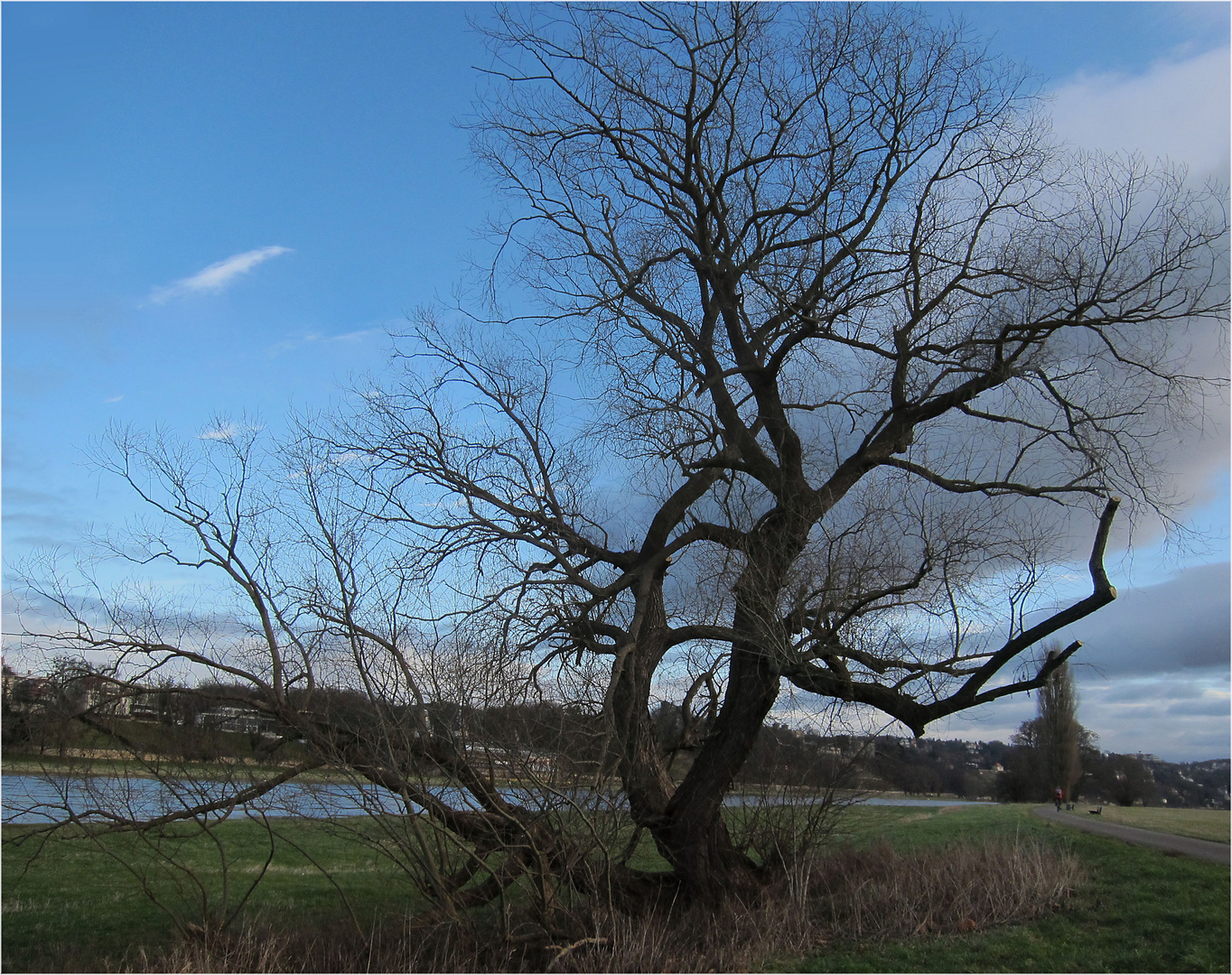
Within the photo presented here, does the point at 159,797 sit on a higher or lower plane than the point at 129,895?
higher

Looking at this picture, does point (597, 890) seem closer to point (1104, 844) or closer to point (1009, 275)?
point (1009, 275)

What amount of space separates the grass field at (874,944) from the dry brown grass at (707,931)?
0.47 meters

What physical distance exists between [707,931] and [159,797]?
7.21 metres

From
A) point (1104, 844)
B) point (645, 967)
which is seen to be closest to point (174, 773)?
point (645, 967)

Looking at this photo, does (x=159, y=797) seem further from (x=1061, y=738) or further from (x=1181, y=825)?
(x=1061, y=738)

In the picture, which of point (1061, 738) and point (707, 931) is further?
point (1061, 738)

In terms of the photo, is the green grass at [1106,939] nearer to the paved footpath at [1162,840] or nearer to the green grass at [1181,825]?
the paved footpath at [1162,840]

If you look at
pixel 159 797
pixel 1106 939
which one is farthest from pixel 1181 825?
pixel 159 797

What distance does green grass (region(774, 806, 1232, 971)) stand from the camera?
31.7 feet

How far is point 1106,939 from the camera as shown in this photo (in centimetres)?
1038

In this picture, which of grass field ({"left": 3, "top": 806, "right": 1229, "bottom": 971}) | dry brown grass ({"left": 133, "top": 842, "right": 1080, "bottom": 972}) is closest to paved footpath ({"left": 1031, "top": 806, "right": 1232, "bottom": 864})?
grass field ({"left": 3, "top": 806, "right": 1229, "bottom": 971})

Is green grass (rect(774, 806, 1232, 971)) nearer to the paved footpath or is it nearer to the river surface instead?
the paved footpath

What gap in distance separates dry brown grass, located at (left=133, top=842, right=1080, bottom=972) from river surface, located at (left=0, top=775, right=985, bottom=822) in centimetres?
155

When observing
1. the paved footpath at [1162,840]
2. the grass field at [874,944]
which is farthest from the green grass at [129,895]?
the paved footpath at [1162,840]
